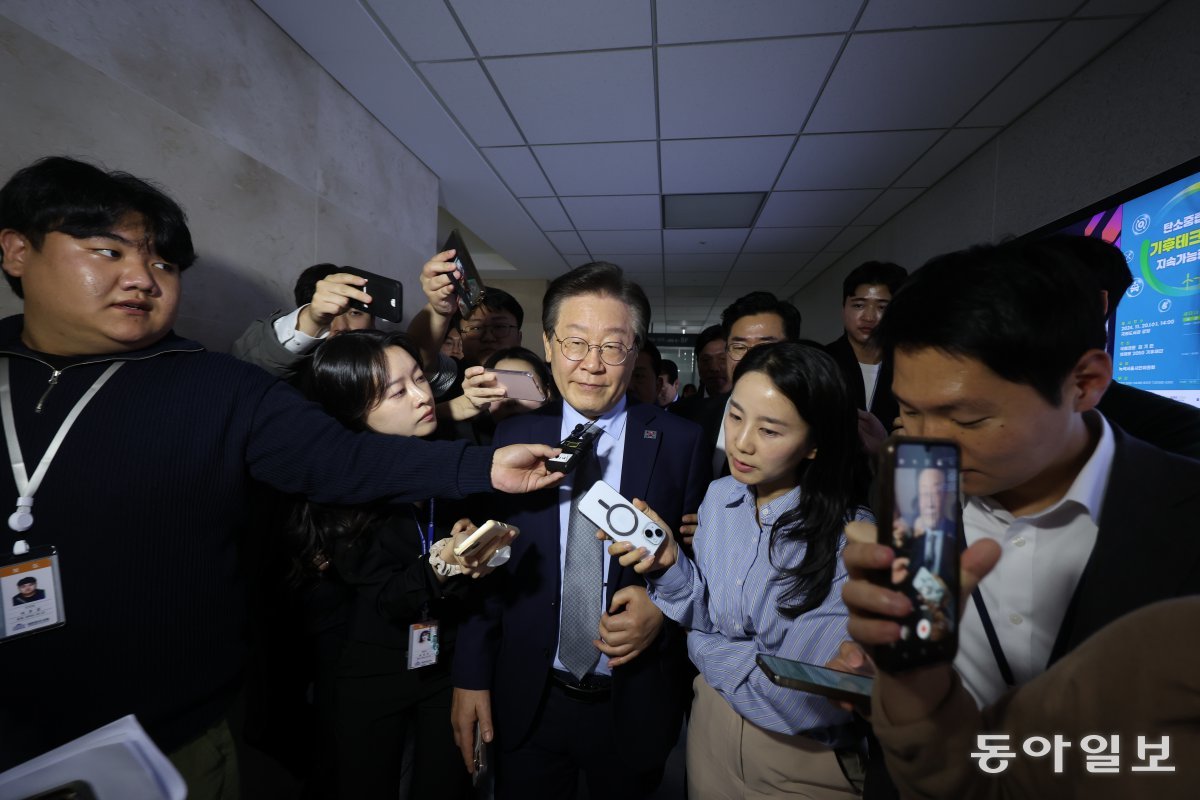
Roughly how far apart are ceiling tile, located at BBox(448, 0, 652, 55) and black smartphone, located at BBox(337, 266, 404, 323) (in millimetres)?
1602

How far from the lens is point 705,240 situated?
571 centimetres

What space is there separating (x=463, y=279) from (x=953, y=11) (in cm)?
269

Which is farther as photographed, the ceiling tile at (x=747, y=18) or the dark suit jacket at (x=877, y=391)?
the dark suit jacket at (x=877, y=391)

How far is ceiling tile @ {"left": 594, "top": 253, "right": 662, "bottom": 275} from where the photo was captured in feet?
21.1

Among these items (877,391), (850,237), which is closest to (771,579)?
(877,391)

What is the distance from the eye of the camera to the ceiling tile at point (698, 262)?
6.37 meters

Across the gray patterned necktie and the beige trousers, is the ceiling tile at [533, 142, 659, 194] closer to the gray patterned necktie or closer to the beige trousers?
the gray patterned necktie

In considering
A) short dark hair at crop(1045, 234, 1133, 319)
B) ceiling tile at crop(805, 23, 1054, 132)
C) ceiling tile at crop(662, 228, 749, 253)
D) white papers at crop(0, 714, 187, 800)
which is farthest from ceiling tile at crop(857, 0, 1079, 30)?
white papers at crop(0, 714, 187, 800)

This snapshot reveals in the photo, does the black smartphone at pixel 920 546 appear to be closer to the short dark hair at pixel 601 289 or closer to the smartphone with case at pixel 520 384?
the short dark hair at pixel 601 289

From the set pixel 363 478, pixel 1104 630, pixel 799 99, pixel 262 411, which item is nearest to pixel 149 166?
pixel 262 411

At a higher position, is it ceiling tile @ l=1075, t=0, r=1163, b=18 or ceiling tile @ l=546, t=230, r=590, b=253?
ceiling tile @ l=546, t=230, r=590, b=253

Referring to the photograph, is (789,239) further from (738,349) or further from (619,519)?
(619,519)

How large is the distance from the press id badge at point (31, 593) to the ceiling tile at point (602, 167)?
11.9 feet

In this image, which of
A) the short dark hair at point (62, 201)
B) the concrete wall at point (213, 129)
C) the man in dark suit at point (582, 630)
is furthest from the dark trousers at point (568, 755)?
the concrete wall at point (213, 129)
